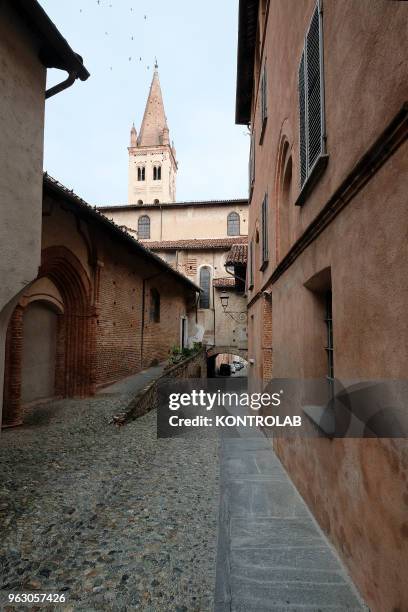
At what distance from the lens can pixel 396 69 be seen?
6.52 feet

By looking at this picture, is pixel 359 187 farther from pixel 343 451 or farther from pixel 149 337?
pixel 149 337

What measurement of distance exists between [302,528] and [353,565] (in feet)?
A: 3.44

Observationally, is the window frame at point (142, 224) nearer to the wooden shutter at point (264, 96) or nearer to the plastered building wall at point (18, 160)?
the wooden shutter at point (264, 96)

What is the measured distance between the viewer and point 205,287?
23953 millimetres

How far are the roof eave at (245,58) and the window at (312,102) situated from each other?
6504 millimetres

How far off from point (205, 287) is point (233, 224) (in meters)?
6.59

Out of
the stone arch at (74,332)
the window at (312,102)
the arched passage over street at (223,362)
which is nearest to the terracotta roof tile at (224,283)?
the arched passage over street at (223,362)

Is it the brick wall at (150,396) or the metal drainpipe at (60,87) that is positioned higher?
the metal drainpipe at (60,87)

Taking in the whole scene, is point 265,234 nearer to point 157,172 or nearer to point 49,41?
point 49,41

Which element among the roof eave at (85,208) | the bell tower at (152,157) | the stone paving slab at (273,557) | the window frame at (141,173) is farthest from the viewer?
the window frame at (141,173)

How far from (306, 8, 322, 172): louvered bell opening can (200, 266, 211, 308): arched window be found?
1995cm

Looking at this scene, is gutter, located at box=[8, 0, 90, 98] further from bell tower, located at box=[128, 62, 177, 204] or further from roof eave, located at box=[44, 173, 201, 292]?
bell tower, located at box=[128, 62, 177, 204]

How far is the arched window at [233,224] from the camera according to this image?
A: 1082 inches

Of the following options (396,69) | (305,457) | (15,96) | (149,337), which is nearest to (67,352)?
(149,337)
